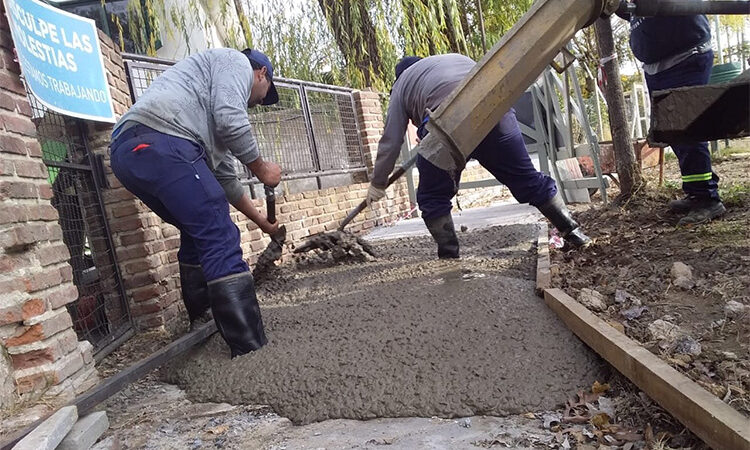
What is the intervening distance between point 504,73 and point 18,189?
2106 mm

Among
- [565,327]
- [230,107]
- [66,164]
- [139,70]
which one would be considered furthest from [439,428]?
[139,70]

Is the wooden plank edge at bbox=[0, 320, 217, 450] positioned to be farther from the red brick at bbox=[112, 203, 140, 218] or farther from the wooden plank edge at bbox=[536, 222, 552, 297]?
the wooden plank edge at bbox=[536, 222, 552, 297]

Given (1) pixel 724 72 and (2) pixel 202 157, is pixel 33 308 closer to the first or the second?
(2) pixel 202 157

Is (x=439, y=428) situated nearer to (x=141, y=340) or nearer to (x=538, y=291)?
(x=538, y=291)

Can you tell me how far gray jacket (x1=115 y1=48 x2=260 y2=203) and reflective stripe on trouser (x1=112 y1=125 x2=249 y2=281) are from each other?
8cm

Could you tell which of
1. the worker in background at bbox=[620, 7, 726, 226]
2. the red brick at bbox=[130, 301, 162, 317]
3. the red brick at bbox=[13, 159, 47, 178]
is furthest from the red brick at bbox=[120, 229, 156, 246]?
the worker in background at bbox=[620, 7, 726, 226]

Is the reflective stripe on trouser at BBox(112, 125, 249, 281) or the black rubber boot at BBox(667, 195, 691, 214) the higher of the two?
the reflective stripe on trouser at BBox(112, 125, 249, 281)

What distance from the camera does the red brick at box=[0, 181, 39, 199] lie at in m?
2.16

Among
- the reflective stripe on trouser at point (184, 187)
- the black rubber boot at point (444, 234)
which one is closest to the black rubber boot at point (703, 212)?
the black rubber boot at point (444, 234)

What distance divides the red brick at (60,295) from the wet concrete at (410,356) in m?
0.58

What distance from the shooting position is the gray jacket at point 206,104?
2.55 m

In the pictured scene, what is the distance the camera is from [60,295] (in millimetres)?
2379

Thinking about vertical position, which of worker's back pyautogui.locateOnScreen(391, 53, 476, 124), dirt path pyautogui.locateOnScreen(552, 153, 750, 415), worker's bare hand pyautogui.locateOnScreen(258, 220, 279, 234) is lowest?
dirt path pyautogui.locateOnScreen(552, 153, 750, 415)

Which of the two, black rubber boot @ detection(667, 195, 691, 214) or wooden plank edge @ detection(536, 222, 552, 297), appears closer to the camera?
wooden plank edge @ detection(536, 222, 552, 297)
